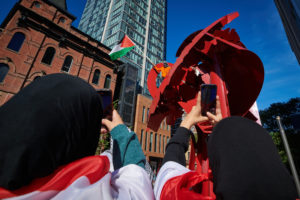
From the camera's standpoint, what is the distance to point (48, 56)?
1260cm

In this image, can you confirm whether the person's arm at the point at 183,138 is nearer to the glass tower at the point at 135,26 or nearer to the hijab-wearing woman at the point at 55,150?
the hijab-wearing woman at the point at 55,150

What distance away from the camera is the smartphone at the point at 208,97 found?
99 cm

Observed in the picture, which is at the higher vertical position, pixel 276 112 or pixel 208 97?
pixel 276 112

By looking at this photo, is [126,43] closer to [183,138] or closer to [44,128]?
[183,138]

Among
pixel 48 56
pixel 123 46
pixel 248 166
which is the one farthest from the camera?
pixel 48 56

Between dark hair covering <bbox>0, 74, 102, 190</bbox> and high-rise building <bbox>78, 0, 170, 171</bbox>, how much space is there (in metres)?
17.8

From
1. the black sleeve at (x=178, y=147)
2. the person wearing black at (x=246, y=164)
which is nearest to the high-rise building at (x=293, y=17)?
the black sleeve at (x=178, y=147)

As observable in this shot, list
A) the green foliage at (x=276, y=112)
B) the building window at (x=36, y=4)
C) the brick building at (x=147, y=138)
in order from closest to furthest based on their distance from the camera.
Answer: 1. the building window at (x=36, y=4)
2. the green foliage at (x=276, y=112)
3. the brick building at (x=147, y=138)

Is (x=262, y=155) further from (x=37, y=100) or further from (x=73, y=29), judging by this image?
(x=73, y=29)

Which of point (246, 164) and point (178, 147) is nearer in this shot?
point (246, 164)

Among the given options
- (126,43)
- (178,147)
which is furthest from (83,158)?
(126,43)

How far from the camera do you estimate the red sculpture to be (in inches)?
44.4

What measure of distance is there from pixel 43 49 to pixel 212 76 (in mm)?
15102

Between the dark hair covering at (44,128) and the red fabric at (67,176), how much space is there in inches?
1.0
